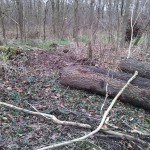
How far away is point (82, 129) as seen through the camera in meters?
4.14

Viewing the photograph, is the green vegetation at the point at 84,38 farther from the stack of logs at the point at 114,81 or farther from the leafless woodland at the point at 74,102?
the stack of logs at the point at 114,81

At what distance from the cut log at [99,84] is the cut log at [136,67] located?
2.48ft

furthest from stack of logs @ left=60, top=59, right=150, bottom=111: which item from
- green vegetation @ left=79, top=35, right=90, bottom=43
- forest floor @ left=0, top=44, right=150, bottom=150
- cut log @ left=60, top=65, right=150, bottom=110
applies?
green vegetation @ left=79, top=35, right=90, bottom=43

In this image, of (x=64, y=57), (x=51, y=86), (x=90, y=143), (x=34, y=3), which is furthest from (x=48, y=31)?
(x=90, y=143)

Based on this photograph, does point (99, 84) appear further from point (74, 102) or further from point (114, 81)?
point (74, 102)

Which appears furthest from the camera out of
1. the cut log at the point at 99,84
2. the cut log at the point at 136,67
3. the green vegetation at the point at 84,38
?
the green vegetation at the point at 84,38

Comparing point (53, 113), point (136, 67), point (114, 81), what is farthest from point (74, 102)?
point (136, 67)

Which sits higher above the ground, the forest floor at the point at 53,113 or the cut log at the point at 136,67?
the cut log at the point at 136,67

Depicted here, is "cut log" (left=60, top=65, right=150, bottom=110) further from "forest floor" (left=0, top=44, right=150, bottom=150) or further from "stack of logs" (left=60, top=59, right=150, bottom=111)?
"forest floor" (left=0, top=44, right=150, bottom=150)

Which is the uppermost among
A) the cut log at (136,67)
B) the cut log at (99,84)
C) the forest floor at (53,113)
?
the cut log at (136,67)

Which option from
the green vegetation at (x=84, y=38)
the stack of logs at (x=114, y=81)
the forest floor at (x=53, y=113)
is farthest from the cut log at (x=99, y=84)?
the green vegetation at (x=84, y=38)

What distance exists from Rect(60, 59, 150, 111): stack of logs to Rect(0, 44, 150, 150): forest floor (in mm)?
149

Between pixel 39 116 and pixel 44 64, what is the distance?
352 centimetres

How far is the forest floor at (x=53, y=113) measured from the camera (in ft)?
12.5
